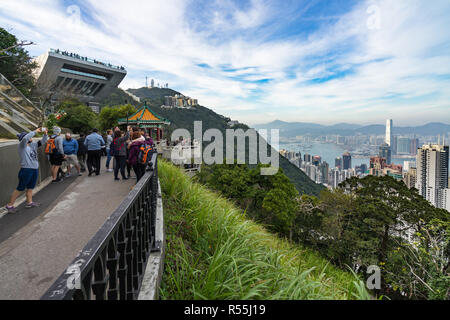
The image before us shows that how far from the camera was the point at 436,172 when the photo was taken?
1729 inches

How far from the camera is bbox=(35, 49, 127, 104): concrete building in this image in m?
54.5

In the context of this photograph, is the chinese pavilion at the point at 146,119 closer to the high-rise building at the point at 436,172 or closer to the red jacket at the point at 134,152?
the red jacket at the point at 134,152

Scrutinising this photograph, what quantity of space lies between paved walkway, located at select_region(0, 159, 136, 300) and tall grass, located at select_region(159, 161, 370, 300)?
1403mm

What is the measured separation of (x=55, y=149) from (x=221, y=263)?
8.15 metres

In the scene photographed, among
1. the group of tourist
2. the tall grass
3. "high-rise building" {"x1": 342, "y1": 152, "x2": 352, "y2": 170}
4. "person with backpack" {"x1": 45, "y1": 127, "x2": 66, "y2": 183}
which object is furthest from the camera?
"high-rise building" {"x1": 342, "y1": 152, "x2": 352, "y2": 170}

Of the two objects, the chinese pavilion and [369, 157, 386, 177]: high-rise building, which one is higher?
the chinese pavilion

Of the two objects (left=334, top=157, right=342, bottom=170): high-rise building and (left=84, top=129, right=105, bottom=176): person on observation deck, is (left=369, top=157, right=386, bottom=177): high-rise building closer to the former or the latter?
(left=334, top=157, right=342, bottom=170): high-rise building

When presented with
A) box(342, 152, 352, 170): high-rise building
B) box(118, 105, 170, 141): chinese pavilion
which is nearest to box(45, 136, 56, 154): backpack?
box(118, 105, 170, 141): chinese pavilion

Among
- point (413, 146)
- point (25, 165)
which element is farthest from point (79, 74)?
point (413, 146)

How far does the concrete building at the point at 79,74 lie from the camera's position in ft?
179

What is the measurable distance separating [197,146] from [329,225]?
14.5 m

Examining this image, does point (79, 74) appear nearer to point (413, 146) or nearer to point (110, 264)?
point (110, 264)

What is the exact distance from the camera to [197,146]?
859 inches
